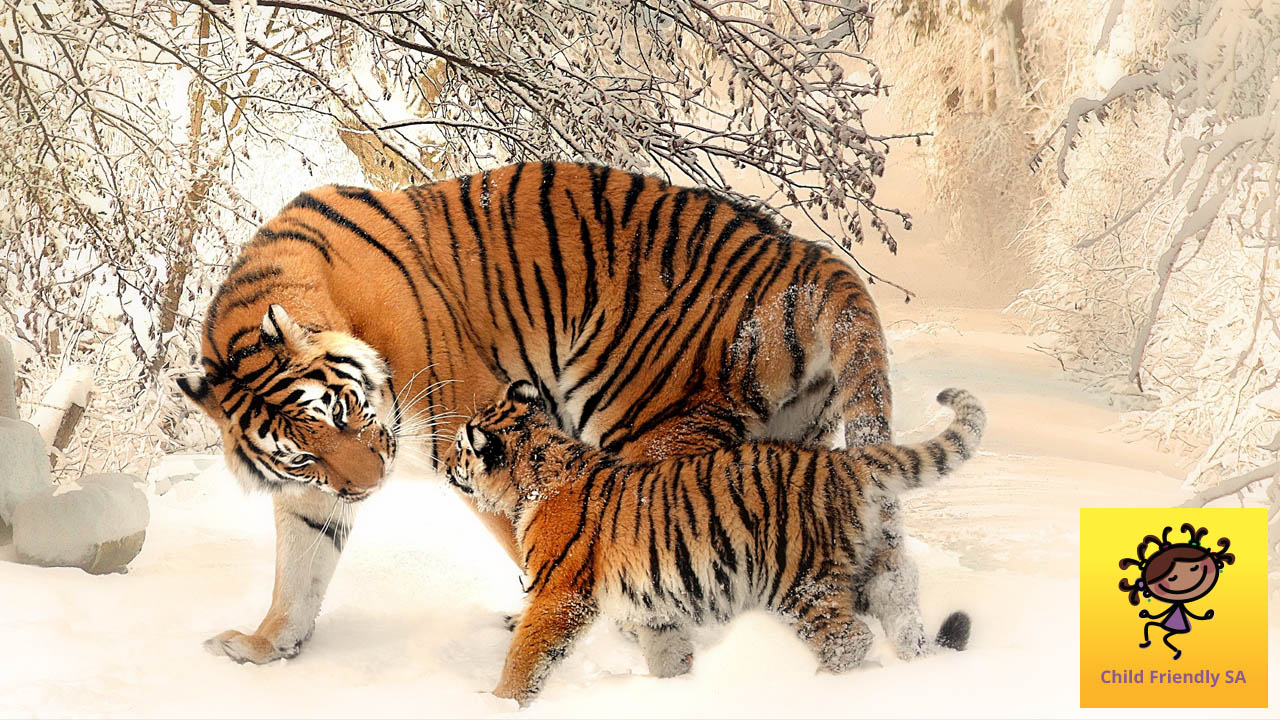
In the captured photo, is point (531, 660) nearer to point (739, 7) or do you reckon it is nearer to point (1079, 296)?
point (739, 7)

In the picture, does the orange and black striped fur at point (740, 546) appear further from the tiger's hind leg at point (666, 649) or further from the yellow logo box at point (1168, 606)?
the yellow logo box at point (1168, 606)

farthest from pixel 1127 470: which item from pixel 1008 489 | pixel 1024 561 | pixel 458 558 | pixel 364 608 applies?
pixel 364 608

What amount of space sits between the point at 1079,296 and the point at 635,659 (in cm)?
670

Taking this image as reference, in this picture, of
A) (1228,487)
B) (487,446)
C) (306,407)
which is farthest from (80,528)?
(1228,487)

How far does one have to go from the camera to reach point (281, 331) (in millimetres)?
2855

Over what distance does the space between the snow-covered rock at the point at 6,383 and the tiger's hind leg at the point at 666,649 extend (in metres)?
2.73

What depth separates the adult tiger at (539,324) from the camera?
3002 mm

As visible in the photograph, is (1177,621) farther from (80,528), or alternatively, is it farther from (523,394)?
(80,528)

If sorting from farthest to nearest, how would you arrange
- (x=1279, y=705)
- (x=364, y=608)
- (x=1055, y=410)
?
(x=1055, y=410)
(x=364, y=608)
(x=1279, y=705)

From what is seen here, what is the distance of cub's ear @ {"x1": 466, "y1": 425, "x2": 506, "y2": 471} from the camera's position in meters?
3.14

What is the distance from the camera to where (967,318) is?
38.6 feet

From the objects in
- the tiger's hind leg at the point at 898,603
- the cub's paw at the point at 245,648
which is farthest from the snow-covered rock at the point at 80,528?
the tiger's hind leg at the point at 898,603

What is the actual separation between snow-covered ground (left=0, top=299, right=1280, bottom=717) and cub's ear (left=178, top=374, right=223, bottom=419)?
0.71 m

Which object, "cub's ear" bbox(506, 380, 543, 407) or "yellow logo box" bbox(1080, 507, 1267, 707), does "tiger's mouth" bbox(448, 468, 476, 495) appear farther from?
"yellow logo box" bbox(1080, 507, 1267, 707)
